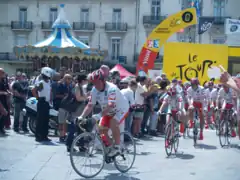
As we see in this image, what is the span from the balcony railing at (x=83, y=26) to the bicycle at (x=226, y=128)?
3079 centimetres

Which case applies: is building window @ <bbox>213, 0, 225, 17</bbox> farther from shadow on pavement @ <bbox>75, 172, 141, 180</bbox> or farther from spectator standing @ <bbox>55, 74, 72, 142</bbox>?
shadow on pavement @ <bbox>75, 172, 141, 180</bbox>

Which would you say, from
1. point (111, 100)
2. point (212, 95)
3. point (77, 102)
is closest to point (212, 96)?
point (212, 95)

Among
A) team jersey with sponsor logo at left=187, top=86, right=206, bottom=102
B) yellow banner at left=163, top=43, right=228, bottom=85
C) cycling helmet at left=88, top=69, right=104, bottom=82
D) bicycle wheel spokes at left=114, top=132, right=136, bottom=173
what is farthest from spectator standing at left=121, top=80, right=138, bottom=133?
yellow banner at left=163, top=43, right=228, bottom=85

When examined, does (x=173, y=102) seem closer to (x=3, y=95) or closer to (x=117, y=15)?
(x=3, y=95)

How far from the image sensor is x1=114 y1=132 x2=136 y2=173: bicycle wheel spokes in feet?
25.6

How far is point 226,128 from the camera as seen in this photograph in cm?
1116

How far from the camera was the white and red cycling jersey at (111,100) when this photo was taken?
7309mm

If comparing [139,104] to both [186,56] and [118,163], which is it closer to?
[118,163]

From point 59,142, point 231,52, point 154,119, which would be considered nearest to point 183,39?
point 231,52

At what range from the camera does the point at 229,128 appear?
445 inches

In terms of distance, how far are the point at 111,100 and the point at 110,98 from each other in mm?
45

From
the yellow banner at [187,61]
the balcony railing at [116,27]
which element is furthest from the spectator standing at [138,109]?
the balcony railing at [116,27]

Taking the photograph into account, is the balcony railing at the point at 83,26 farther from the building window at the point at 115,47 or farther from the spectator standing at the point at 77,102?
the spectator standing at the point at 77,102

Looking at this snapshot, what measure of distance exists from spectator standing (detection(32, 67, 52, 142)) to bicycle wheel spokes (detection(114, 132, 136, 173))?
349 centimetres
